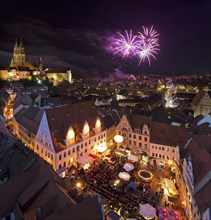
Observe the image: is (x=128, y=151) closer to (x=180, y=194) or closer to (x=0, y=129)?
(x=180, y=194)

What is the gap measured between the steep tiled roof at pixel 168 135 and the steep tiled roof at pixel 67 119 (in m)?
15.3

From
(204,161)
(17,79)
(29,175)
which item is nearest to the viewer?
(29,175)

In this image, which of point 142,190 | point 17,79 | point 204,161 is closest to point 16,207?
point 142,190

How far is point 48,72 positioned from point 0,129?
108 meters

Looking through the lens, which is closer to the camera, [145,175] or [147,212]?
[147,212]

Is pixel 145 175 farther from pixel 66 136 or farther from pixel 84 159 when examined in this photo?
pixel 66 136

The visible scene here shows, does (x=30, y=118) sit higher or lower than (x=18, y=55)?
lower

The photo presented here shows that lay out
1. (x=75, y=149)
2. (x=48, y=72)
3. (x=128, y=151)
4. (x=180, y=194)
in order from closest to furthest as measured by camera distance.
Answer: (x=180, y=194) → (x=75, y=149) → (x=128, y=151) → (x=48, y=72)

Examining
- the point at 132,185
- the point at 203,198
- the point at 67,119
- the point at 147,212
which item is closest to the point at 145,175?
the point at 132,185

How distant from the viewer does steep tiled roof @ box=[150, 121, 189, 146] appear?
143ft

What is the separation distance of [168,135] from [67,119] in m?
23.6

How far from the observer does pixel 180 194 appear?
1371 inches

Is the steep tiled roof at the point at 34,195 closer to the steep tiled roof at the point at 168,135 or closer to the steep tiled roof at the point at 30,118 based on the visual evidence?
the steep tiled roof at the point at 30,118

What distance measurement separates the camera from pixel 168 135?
44.9 metres
